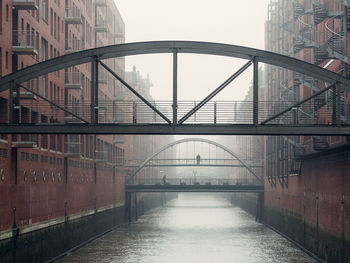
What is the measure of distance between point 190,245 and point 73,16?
18957 millimetres

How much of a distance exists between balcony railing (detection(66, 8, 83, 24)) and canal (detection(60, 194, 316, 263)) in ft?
51.6

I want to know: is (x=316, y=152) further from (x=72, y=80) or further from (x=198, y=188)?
(x=198, y=188)

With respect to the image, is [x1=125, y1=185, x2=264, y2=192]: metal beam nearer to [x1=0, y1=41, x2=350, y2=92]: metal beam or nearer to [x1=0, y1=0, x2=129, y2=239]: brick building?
[x1=0, y1=0, x2=129, y2=239]: brick building

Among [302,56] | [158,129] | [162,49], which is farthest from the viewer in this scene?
[302,56]

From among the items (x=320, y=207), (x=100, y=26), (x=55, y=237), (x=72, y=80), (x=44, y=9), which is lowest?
(x=55, y=237)

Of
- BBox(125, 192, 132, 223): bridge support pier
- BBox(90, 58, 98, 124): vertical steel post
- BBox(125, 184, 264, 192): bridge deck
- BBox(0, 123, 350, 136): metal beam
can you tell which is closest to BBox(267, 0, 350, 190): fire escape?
BBox(0, 123, 350, 136): metal beam

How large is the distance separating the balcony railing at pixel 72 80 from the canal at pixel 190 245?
11070 millimetres

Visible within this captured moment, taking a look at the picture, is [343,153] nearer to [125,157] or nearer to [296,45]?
[296,45]

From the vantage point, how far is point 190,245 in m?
51.6

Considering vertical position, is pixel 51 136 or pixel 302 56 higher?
pixel 302 56

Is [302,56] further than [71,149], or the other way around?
[302,56]

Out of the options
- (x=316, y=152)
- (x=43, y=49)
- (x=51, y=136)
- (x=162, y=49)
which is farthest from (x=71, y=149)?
(x=162, y=49)

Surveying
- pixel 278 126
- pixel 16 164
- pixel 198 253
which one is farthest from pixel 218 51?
pixel 198 253

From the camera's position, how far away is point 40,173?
39438 mm
